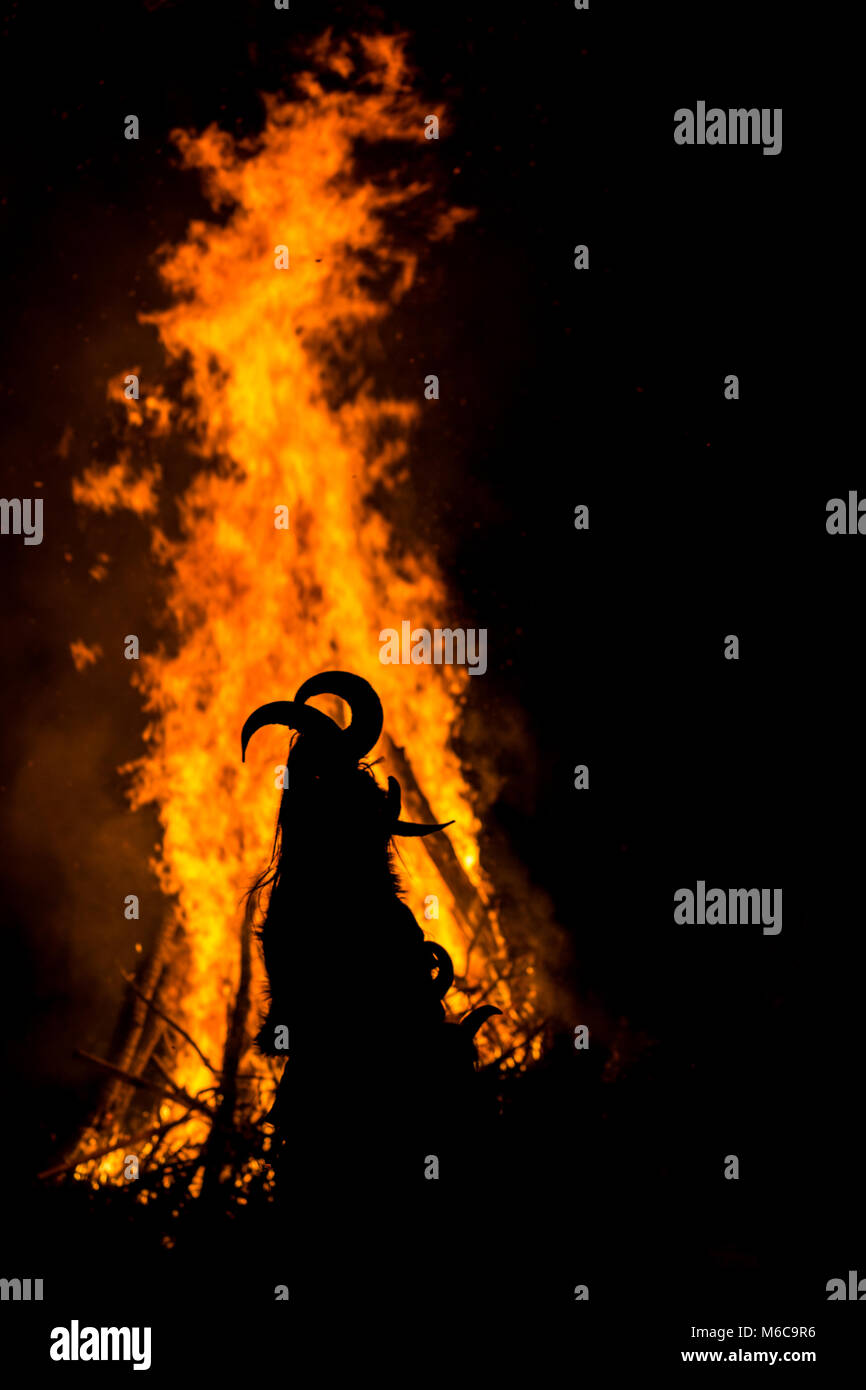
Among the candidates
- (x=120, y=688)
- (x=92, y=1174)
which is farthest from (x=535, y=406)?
(x=92, y=1174)

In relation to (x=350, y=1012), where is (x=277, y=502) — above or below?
above

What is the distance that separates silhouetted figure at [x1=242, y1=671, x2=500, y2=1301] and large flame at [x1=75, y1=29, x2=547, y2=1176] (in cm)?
318

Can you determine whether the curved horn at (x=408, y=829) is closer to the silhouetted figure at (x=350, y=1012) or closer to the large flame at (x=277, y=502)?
the silhouetted figure at (x=350, y=1012)

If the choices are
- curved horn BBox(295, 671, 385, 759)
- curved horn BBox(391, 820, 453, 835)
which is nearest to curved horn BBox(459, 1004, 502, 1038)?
curved horn BBox(391, 820, 453, 835)

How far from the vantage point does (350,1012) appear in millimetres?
3312

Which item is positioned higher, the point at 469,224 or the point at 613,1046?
the point at 469,224

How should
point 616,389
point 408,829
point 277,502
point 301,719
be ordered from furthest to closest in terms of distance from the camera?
point 277,502 → point 616,389 → point 408,829 → point 301,719

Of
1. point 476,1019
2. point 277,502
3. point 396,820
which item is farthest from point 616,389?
point 476,1019

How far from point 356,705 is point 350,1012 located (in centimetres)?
128

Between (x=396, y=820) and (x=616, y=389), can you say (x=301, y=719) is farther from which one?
(x=616, y=389)

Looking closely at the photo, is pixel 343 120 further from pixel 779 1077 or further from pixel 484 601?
pixel 779 1077

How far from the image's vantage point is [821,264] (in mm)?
6410

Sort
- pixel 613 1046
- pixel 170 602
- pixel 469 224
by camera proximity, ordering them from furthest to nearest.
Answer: pixel 170 602 < pixel 469 224 < pixel 613 1046
